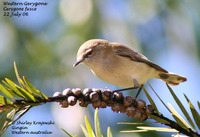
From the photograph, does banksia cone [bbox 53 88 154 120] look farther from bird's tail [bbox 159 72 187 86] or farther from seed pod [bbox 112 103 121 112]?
bird's tail [bbox 159 72 187 86]

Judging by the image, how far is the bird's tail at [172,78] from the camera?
3089 millimetres

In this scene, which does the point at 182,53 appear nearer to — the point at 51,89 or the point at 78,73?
the point at 78,73

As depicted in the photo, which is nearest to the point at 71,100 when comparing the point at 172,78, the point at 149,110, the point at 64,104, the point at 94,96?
the point at 64,104

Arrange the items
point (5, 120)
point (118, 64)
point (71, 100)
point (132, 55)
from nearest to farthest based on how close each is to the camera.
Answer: point (5, 120) → point (71, 100) → point (118, 64) → point (132, 55)

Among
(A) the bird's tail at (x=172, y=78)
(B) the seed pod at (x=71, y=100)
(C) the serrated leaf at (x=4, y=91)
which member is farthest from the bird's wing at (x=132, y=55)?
(C) the serrated leaf at (x=4, y=91)

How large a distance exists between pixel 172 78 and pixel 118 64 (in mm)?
845

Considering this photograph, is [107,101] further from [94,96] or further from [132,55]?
[132,55]

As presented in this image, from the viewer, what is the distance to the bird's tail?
309cm

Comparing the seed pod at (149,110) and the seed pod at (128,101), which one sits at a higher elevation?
the seed pod at (128,101)

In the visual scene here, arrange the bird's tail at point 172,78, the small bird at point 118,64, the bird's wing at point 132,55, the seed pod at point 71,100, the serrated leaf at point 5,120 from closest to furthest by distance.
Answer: the serrated leaf at point 5,120 < the seed pod at point 71,100 < the small bird at point 118,64 < the bird's wing at point 132,55 < the bird's tail at point 172,78

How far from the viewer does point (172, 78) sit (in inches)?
124

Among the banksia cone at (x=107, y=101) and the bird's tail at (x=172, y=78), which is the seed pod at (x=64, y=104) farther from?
the bird's tail at (x=172, y=78)

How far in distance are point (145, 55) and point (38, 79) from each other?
4.42ft

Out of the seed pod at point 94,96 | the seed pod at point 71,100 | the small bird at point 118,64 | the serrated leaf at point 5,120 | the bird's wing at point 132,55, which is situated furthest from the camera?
the bird's wing at point 132,55
